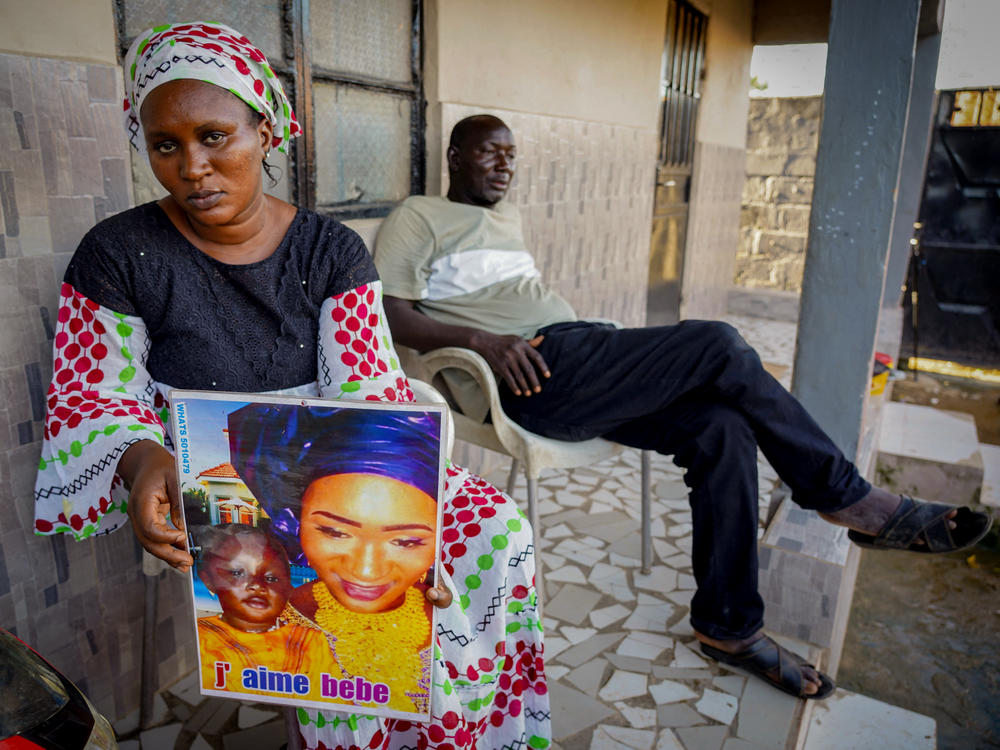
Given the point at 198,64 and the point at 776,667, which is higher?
the point at 198,64

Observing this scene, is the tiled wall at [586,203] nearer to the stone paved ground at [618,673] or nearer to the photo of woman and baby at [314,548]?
the stone paved ground at [618,673]

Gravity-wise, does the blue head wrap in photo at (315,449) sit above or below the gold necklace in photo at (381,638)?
above

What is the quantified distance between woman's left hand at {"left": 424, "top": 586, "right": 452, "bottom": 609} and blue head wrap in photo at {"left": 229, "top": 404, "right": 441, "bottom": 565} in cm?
14

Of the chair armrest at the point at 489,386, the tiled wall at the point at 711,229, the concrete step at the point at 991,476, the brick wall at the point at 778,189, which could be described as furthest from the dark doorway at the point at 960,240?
the chair armrest at the point at 489,386

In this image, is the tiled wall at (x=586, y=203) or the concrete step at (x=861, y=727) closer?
the concrete step at (x=861, y=727)

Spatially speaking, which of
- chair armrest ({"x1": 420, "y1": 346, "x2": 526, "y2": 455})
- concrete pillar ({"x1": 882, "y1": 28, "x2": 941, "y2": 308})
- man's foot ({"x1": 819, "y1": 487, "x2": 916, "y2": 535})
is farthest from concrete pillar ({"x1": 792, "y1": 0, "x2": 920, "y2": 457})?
concrete pillar ({"x1": 882, "y1": 28, "x2": 941, "y2": 308})

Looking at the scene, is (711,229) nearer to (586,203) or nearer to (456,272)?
(586,203)

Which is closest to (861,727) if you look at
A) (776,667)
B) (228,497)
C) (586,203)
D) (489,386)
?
(776,667)

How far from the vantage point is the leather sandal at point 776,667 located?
6.53 ft

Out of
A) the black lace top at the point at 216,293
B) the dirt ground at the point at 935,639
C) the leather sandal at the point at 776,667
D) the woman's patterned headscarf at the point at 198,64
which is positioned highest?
the woman's patterned headscarf at the point at 198,64

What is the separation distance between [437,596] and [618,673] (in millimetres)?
1233

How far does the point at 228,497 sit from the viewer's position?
1055 mm

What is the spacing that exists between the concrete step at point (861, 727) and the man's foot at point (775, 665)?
6cm

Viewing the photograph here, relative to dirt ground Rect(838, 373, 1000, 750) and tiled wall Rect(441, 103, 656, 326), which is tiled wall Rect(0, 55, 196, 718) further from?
dirt ground Rect(838, 373, 1000, 750)
